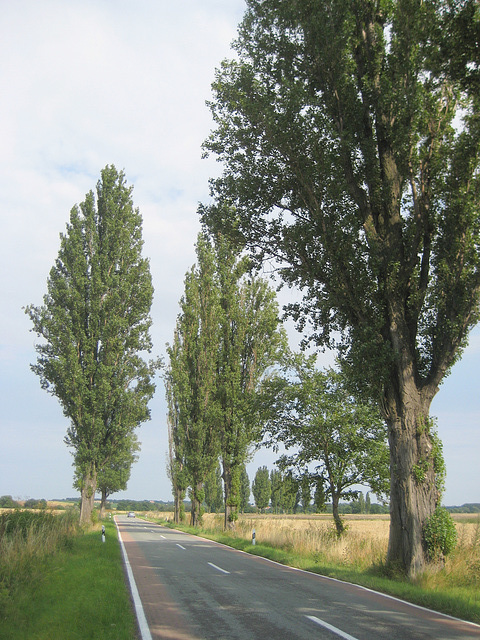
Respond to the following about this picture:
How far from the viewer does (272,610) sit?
772 cm

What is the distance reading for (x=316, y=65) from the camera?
12891 millimetres

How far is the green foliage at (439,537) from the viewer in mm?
10812

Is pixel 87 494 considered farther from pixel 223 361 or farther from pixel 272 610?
pixel 272 610

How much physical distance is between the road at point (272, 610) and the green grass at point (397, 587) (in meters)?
0.40

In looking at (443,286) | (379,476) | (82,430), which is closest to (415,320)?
(443,286)

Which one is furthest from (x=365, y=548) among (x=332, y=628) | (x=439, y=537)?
(x=332, y=628)

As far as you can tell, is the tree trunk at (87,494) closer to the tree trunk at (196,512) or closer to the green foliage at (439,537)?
the tree trunk at (196,512)

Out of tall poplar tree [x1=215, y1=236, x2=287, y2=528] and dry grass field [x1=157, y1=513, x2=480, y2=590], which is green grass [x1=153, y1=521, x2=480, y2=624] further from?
tall poplar tree [x1=215, y1=236, x2=287, y2=528]

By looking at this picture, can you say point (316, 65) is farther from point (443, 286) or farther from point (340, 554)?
point (340, 554)

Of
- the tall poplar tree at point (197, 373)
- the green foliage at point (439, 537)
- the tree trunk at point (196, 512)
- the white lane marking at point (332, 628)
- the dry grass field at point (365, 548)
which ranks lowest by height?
the tree trunk at point (196, 512)

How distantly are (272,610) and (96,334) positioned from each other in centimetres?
2065

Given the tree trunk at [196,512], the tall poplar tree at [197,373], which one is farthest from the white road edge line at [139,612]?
the tree trunk at [196,512]

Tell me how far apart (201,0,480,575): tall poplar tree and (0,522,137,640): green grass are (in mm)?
6614

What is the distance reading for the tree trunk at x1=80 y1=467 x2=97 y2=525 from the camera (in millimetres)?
25672
